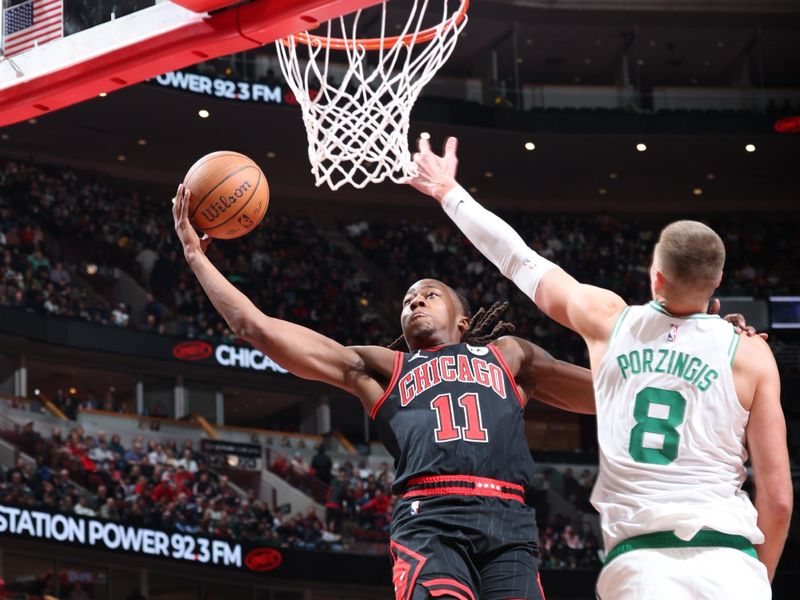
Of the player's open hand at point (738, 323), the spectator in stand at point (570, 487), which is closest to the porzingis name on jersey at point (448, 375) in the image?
the player's open hand at point (738, 323)

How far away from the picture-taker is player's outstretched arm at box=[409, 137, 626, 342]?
3.31m

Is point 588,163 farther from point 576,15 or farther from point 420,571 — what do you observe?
point 420,571

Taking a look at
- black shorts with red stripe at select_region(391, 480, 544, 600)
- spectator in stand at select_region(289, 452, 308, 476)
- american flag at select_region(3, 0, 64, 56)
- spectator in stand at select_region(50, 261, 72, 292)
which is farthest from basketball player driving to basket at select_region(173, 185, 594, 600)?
spectator in stand at select_region(50, 261, 72, 292)

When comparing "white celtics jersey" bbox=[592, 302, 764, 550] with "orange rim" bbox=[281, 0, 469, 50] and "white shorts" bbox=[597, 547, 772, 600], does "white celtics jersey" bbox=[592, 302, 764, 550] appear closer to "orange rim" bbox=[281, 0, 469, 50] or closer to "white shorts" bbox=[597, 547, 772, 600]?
"white shorts" bbox=[597, 547, 772, 600]

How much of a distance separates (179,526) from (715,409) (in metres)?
14.7

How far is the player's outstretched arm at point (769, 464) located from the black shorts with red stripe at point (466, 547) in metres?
1.39

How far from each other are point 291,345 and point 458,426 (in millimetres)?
750

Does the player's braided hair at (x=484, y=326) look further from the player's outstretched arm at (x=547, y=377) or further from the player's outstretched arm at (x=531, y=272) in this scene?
the player's outstretched arm at (x=531, y=272)

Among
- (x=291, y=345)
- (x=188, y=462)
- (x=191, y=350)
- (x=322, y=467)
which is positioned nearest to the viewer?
(x=291, y=345)

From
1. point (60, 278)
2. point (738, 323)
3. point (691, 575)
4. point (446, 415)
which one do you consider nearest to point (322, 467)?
point (60, 278)

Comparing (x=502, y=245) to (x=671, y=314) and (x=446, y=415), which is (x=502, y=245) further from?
(x=446, y=415)

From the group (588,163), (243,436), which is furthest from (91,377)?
(588,163)

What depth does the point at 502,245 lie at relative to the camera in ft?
12.1

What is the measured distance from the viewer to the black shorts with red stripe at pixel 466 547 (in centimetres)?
425
